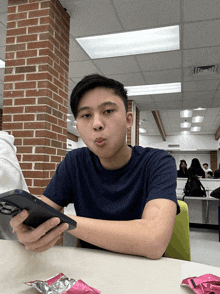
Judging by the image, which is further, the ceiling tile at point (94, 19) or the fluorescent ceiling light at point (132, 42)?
the fluorescent ceiling light at point (132, 42)

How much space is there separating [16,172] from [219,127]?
11.0 metres

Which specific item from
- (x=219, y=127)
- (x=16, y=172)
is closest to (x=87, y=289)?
(x=16, y=172)

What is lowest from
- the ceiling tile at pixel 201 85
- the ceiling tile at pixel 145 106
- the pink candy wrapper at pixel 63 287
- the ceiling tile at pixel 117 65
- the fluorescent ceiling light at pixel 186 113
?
the pink candy wrapper at pixel 63 287

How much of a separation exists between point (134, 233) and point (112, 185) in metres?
0.34

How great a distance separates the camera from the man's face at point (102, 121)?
95cm

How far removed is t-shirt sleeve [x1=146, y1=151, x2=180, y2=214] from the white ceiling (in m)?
2.18

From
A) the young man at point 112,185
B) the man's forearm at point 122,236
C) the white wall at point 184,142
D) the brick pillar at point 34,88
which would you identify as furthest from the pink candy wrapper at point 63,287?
the white wall at point 184,142

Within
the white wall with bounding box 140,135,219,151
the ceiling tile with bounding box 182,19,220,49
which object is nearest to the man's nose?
the ceiling tile with bounding box 182,19,220,49

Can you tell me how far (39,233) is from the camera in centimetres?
60

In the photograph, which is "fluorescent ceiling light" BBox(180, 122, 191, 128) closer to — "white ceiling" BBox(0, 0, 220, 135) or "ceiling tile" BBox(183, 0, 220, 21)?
"white ceiling" BBox(0, 0, 220, 135)

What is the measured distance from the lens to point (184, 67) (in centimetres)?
402

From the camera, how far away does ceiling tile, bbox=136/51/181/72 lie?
3619mm

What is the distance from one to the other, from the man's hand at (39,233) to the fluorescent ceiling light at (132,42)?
3.04m

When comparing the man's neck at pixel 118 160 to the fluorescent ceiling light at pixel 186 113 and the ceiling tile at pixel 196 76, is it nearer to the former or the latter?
the ceiling tile at pixel 196 76
